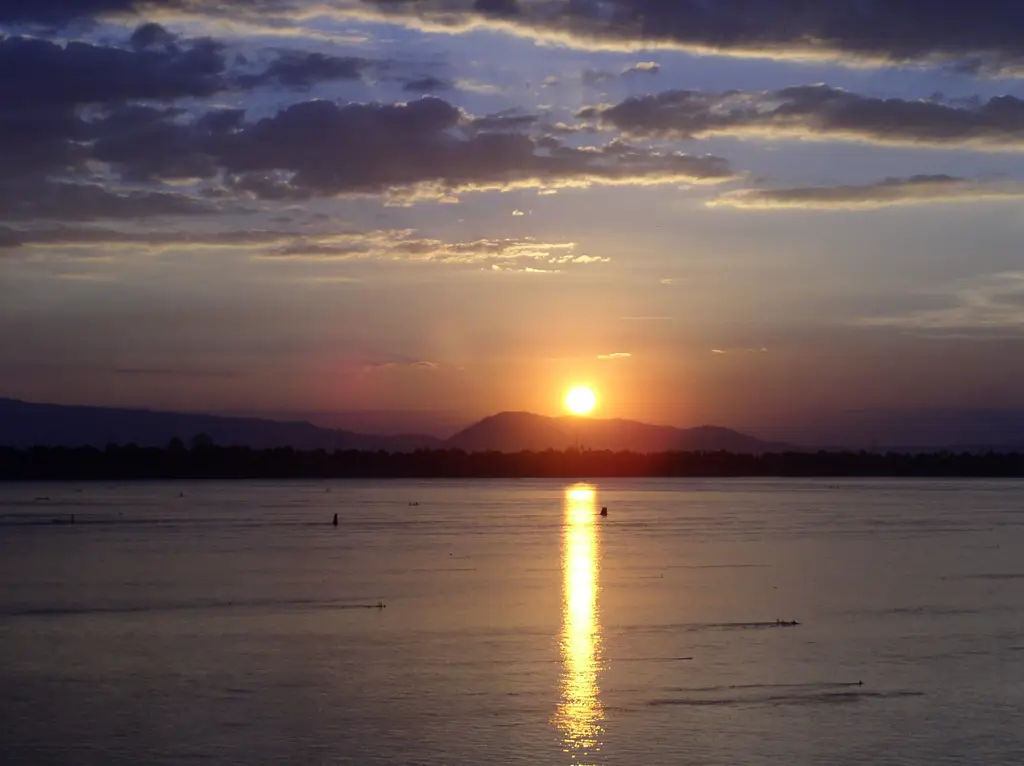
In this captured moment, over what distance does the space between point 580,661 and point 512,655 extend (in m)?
1.45

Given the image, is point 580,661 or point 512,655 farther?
point 512,655

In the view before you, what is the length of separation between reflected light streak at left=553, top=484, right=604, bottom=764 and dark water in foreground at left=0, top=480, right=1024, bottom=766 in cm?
7

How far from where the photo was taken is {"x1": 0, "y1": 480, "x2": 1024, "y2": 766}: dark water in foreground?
718 inches

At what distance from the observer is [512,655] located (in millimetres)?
25078

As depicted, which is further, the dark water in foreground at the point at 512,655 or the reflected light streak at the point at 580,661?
the reflected light streak at the point at 580,661

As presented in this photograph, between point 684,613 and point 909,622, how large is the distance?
519 cm

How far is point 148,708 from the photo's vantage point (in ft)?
66.8

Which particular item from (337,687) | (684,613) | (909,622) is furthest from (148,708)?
(909,622)

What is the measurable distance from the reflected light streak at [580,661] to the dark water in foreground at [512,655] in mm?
74

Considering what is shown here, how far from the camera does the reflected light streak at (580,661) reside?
60.4 ft

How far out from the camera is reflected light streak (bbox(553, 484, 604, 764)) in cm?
1841

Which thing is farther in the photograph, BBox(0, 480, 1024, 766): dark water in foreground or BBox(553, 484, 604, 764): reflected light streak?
BBox(553, 484, 604, 764): reflected light streak

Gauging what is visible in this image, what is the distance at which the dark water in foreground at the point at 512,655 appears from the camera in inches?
718

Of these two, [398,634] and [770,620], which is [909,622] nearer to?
[770,620]
